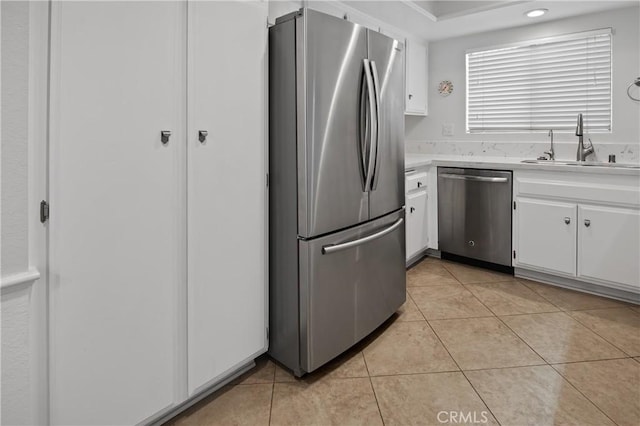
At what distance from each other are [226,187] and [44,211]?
69 cm

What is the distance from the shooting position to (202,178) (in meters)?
1.58

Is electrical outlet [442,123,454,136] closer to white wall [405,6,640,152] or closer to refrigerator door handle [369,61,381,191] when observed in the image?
white wall [405,6,640,152]

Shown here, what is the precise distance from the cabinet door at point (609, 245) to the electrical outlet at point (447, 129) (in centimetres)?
155

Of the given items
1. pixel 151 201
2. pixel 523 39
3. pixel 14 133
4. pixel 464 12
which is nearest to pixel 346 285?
pixel 151 201

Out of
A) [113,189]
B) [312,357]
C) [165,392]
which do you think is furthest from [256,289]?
[113,189]

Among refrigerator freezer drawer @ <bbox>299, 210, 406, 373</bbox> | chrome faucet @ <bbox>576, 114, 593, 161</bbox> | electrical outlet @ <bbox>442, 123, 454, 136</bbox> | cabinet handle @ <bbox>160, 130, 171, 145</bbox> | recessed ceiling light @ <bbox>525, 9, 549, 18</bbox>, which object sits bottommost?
refrigerator freezer drawer @ <bbox>299, 210, 406, 373</bbox>

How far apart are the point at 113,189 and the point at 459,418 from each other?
5.28 feet

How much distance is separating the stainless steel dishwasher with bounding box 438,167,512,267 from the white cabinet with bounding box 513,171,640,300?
9 centimetres

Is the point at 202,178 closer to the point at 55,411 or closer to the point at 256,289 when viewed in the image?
the point at 256,289

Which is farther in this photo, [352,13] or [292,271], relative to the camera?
[352,13]

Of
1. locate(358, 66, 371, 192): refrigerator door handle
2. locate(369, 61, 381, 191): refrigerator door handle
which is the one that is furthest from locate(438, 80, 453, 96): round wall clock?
locate(358, 66, 371, 192): refrigerator door handle

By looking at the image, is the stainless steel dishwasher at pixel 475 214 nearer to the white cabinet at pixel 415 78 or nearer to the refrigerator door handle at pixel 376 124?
the white cabinet at pixel 415 78

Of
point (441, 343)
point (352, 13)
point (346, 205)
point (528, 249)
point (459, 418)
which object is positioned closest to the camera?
point (459, 418)

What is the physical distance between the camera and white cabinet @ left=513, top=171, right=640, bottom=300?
2643 millimetres
